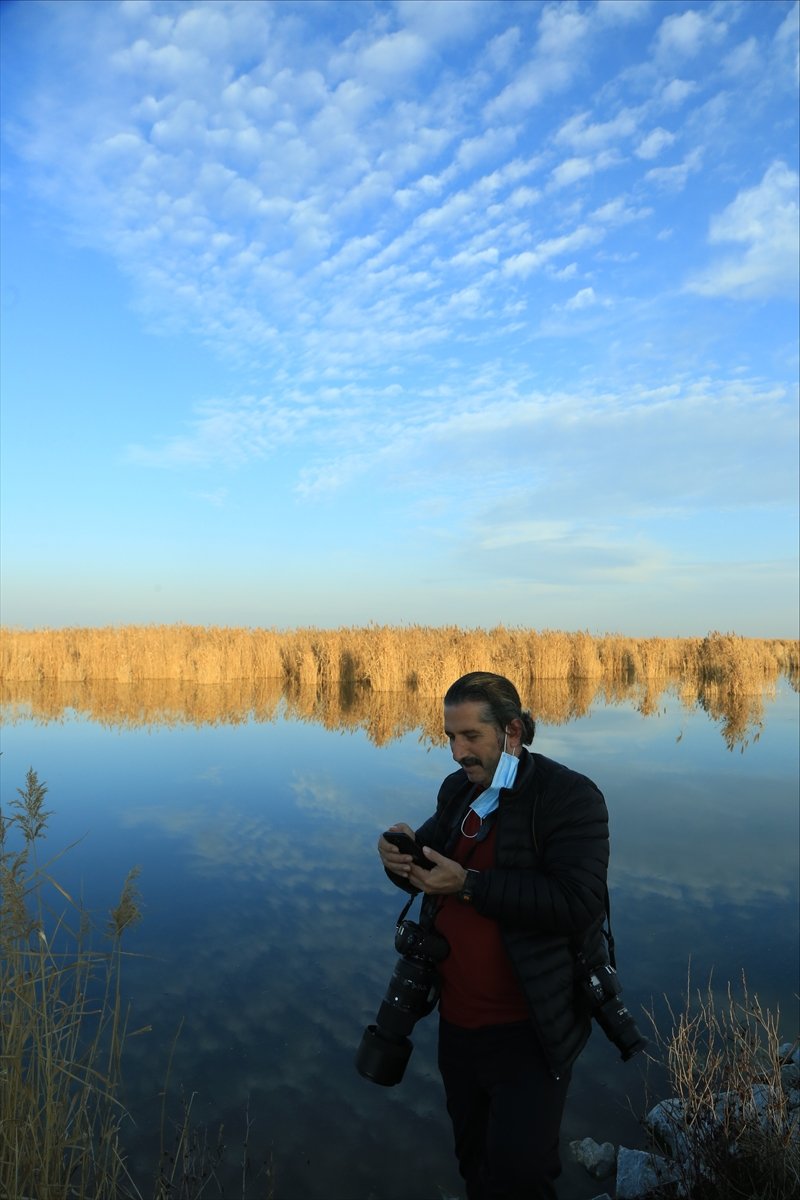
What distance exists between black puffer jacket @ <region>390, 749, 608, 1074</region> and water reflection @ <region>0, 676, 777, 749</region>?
11525mm

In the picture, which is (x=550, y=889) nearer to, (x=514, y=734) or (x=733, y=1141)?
(x=514, y=734)

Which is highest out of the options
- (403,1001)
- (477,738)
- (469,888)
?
(477,738)

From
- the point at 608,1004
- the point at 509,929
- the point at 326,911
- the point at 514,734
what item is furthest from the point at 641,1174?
the point at 326,911

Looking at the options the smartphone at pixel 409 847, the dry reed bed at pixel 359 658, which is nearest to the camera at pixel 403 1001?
the smartphone at pixel 409 847

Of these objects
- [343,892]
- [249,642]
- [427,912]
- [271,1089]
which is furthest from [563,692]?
[427,912]

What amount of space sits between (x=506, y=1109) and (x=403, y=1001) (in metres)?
0.37

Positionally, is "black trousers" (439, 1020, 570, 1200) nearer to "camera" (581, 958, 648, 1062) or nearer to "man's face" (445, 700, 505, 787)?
"camera" (581, 958, 648, 1062)

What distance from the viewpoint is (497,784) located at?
87.3 inches

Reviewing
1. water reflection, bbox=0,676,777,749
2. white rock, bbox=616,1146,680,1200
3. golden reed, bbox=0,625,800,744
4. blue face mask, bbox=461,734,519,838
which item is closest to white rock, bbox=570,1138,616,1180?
white rock, bbox=616,1146,680,1200

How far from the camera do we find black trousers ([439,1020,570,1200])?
2.04m

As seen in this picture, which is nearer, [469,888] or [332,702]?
[469,888]

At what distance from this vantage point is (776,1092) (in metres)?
2.87

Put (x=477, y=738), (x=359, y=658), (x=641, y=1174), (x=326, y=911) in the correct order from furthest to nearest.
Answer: (x=359, y=658), (x=326, y=911), (x=641, y=1174), (x=477, y=738)

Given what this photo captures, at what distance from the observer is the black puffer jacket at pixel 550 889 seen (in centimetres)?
205
